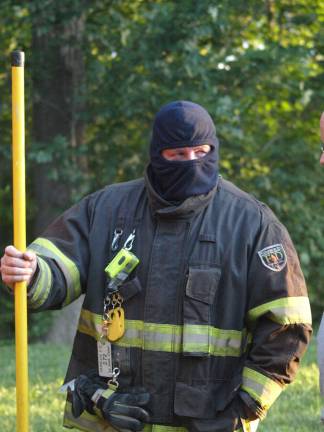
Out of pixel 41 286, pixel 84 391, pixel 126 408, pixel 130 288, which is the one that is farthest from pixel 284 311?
pixel 41 286

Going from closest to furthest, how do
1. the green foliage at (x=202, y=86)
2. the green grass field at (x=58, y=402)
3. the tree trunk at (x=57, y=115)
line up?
the green grass field at (x=58, y=402), the green foliage at (x=202, y=86), the tree trunk at (x=57, y=115)

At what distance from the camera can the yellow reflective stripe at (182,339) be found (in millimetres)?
3814

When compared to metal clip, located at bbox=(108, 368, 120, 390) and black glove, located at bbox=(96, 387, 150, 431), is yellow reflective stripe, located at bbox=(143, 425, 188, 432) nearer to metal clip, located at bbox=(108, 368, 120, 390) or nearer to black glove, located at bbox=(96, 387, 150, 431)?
black glove, located at bbox=(96, 387, 150, 431)

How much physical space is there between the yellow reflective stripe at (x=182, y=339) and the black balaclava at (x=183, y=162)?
0.55m

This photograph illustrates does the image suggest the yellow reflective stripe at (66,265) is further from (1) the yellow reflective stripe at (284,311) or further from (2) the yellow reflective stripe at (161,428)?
(1) the yellow reflective stripe at (284,311)

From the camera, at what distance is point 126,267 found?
3881 mm

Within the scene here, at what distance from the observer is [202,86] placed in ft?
37.4

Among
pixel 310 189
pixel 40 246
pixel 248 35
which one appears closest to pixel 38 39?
pixel 248 35

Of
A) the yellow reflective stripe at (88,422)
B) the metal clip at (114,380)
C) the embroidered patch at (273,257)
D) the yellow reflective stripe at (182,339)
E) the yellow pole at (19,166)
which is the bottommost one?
the yellow reflective stripe at (88,422)

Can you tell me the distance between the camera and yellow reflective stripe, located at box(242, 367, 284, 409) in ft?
12.5

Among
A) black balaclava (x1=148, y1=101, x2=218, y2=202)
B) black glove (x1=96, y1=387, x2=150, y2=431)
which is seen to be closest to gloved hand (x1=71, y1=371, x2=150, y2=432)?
black glove (x1=96, y1=387, x2=150, y2=431)

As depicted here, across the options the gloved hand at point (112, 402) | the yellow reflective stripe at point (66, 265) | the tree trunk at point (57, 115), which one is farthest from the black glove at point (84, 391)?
the tree trunk at point (57, 115)

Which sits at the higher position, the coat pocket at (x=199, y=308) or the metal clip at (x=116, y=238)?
the metal clip at (x=116, y=238)

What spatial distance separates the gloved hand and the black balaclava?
82 cm
